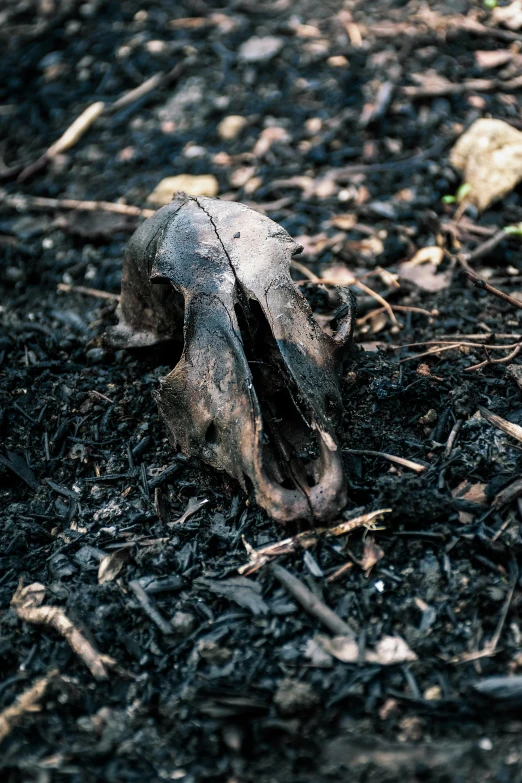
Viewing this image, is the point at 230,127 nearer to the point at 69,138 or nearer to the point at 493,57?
the point at 69,138

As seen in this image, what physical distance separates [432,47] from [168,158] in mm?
2480

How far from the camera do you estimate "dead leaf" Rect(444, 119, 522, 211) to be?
5.14 meters

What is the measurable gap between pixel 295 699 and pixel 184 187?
13.6ft

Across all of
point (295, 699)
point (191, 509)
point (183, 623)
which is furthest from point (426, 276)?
point (295, 699)

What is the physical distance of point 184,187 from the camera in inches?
224

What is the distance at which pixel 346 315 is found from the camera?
11.8 feet

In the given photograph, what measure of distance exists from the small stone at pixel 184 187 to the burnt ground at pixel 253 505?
0.36ft

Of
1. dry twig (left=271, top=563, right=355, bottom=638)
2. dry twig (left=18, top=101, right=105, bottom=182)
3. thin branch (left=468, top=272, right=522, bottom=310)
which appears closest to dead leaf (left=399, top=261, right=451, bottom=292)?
thin branch (left=468, top=272, right=522, bottom=310)

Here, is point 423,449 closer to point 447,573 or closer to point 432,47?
point 447,573

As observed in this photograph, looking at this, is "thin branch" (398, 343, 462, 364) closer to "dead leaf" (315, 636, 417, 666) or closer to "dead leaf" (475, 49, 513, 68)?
"dead leaf" (315, 636, 417, 666)

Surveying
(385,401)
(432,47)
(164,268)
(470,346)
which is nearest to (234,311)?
(164,268)

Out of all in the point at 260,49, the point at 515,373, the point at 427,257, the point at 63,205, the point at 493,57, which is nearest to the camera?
the point at 515,373

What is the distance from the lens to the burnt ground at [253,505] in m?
2.54

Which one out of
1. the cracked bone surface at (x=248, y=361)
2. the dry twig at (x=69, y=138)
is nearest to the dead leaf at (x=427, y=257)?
the cracked bone surface at (x=248, y=361)
